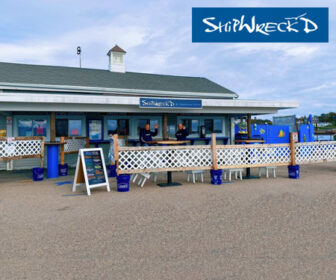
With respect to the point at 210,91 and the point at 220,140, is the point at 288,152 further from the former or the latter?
the point at 210,91

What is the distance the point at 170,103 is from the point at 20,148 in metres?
6.06

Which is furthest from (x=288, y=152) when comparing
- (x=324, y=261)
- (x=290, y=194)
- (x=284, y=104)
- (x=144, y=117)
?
(x=144, y=117)

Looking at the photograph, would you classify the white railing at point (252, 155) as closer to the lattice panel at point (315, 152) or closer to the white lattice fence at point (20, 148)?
the lattice panel at point (315, 152)

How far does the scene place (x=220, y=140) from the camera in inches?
624

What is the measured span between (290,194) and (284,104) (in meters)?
8.17

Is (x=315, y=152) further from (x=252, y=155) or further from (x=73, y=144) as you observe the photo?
(x=73, y=144)

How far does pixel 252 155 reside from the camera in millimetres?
8703

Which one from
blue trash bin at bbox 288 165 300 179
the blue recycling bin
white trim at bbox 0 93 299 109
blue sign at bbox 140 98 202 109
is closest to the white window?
white trim at bbox 0 93 299 109

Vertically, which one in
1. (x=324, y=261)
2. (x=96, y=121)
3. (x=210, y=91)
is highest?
(x=210, y=91)

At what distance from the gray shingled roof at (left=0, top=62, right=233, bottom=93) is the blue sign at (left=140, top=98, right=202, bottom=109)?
419 cm

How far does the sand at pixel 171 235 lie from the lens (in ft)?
9.76

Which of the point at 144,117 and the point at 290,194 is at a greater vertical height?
the point at 144,117

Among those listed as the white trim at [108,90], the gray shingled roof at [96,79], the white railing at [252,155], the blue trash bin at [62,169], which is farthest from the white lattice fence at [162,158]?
the gray shingled roof at [96,79]

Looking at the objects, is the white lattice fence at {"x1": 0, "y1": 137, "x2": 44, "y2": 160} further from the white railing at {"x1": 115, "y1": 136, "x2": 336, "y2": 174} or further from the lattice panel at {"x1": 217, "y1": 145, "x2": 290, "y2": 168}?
the lattice panel at {"x1": 217, "y1": 145, "x2": 290, "y2": 168}
